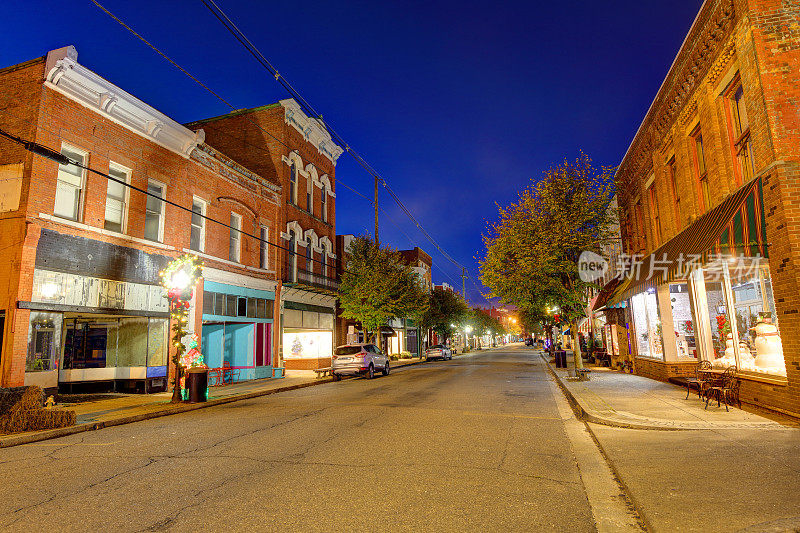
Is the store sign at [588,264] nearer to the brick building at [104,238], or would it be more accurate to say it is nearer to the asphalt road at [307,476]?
the asphalt road at [307,476]

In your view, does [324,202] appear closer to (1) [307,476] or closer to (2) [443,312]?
(1) [307,476]

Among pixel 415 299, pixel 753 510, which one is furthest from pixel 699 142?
pixel 415 299

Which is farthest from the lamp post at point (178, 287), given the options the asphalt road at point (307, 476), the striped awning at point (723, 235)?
the striped awning at point (723, 235)

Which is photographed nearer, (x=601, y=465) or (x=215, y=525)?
(x=215, y=525)

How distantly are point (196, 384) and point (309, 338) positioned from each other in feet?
49.0

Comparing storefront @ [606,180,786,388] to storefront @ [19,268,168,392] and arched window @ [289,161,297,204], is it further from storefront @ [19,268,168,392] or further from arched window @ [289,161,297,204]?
arched window @ [289,161,297,204]

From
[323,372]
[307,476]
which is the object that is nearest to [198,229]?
[323,372]

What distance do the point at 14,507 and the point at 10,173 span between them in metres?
11.9

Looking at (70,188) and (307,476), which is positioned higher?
(70,188)

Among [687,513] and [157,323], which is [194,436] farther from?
[157,323]

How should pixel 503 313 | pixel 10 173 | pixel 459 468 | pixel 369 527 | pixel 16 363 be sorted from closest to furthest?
pixel 369 527
pixel 459 468
pixel 16 363
pixel 10 173
pixel 503 313

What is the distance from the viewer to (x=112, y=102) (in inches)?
604

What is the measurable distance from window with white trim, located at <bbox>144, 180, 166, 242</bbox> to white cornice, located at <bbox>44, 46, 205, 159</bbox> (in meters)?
1.61

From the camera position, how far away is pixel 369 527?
4.20 meters
